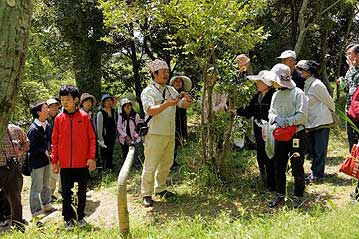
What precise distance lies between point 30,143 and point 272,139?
10.4 ft

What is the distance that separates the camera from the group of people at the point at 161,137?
478 cm

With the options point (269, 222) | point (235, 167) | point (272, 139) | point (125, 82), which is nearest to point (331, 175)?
point (235, 167)

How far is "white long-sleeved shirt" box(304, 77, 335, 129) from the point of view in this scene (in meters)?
5.76

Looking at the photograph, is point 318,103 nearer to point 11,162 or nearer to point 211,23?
point 211,23

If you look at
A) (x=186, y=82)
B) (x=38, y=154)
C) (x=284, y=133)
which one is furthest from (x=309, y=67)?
(x=38, y=154)

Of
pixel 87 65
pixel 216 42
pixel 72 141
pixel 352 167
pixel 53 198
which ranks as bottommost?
pixel 53 198

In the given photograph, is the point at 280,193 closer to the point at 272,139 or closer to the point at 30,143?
the point at 272,139

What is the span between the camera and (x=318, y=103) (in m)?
5.86

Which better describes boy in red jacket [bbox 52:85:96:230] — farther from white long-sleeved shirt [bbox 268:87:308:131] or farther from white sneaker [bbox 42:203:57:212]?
white long-sleeved shirt [bbox 268:87:308:131]

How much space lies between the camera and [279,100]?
4.79 meters

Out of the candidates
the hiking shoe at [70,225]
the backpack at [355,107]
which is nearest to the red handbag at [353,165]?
the backpack at [355,107]

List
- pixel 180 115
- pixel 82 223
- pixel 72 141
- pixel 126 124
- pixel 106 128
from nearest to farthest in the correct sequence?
1. pixel 72 141
2. pixel 82 223
3. pixel 180 115
4. pixel 126 124
5. pixel 106 128

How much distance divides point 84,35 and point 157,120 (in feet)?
17.9

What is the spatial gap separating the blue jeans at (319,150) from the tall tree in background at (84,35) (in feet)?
19.6
